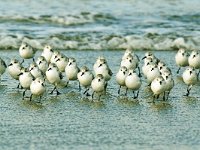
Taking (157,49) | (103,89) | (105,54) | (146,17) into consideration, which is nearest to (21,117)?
(103,89)

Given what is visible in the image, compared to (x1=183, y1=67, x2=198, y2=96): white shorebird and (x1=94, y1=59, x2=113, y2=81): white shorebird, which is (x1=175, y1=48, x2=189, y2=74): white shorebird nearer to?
(x1=183, y1=67, x2=198, y2=96): white shorebird

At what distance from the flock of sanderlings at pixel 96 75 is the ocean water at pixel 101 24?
3.94 m

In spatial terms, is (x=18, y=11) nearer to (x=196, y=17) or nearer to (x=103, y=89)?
(x=196, y=17)

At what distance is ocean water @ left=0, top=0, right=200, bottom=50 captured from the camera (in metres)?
20.6

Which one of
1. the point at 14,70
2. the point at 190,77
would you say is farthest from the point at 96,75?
the point at 190,77

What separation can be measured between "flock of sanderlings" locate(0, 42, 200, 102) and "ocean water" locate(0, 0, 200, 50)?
394 centimetres

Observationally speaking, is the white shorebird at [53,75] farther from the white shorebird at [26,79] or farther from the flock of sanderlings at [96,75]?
A: the white shorebird at [26,79]

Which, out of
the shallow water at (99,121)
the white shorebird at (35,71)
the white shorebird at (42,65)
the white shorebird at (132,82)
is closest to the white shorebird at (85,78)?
the shallow water at (99,121)

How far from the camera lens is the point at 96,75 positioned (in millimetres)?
14617

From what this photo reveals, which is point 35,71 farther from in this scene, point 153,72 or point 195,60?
point 195,60

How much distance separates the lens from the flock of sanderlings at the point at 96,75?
1380cm

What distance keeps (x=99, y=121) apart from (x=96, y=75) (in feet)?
7.99

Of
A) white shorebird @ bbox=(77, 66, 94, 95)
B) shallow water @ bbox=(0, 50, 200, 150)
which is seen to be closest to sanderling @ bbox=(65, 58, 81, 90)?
shallow water @ bbox=(0, 50, 200, 150)

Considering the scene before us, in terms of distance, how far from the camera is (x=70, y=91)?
14750 mm
